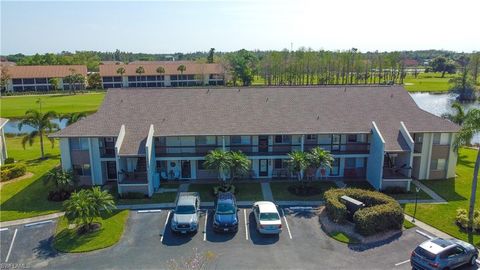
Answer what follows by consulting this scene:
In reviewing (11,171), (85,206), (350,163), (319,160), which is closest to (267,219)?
(319,160)

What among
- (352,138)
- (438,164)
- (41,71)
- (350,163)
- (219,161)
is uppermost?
(41,71)

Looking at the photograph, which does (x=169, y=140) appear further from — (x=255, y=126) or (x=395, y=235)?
(x=395, y=235)

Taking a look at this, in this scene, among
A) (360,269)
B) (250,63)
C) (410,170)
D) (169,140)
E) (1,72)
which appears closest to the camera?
(360,269)

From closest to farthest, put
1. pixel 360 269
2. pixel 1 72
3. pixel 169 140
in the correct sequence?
pixel 360 269, pixel 169 140, pixel 1 72

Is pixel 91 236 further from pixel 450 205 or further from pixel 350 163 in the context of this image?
pixel 450 205

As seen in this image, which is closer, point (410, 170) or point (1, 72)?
point (410, 170)

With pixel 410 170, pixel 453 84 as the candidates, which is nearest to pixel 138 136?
pixel 410 170
